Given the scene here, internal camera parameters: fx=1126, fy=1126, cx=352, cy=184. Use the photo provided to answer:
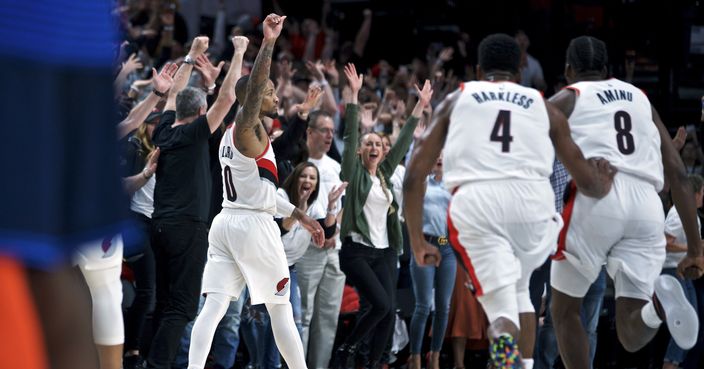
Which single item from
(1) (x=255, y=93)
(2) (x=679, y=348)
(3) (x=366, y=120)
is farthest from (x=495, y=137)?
(3) (x=366, y=120)

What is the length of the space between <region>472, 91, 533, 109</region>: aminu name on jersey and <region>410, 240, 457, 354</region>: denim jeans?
12.8ft

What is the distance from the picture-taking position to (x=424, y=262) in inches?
230

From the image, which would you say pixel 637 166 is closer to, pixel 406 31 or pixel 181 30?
pixel 181 30

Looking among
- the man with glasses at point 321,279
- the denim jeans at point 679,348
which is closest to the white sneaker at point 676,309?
the denim jeans at point 679,348

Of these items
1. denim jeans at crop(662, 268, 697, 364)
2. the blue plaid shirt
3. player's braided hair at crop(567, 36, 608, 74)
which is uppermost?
player's braided hair at crop(567, 36, 608, 74)

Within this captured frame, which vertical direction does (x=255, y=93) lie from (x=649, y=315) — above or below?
above

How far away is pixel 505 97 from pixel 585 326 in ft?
11.8

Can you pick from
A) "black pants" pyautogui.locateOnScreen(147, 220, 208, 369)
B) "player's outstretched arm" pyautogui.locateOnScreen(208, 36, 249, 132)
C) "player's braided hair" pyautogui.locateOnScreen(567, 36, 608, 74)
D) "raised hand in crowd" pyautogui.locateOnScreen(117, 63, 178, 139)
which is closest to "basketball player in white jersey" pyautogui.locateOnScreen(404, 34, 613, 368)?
"player's braided hair" pyautogui.locateOnScreen(567, 36, 608, 74)

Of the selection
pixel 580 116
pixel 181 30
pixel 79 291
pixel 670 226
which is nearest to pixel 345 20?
pixel 181 30

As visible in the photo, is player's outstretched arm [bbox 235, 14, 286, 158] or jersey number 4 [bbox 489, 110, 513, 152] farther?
player's outstretched arm [bbox 235, 14, 286, 158]

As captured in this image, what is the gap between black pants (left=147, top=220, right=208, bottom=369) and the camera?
291 inches

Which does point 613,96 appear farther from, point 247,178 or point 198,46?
Answer: point 198,46

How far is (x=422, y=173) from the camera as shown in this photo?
580cm

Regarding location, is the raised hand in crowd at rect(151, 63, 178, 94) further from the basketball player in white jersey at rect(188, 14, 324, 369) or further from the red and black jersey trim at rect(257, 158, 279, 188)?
the red and black jersey trim at rect(257, 158, 279, 188)
